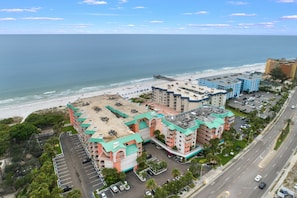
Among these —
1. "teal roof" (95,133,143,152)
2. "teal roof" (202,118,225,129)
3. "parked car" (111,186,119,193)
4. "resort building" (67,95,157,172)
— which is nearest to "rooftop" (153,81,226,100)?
"teal roof" (202,118,225,129)

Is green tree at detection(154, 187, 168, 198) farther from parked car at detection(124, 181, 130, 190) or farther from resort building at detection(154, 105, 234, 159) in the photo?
resort building at detection(154, 105, 234, 159)

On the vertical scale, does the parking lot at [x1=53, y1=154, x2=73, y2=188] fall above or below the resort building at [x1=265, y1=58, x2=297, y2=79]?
below

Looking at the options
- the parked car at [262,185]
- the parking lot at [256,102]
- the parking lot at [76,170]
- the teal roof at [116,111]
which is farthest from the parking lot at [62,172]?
the parking lot at [256,102]

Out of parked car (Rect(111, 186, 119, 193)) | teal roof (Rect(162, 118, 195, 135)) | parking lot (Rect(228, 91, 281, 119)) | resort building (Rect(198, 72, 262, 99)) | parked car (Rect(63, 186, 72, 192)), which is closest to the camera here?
parked car (Rect(111, 186, 119, 193))

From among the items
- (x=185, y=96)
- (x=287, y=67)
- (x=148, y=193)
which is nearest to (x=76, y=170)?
(x=148, y=193)

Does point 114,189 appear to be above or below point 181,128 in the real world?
below

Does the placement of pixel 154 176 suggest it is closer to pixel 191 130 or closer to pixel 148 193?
pixel 148 193

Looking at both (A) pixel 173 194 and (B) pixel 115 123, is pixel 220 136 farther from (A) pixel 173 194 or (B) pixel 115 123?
(B) pixel 115 123

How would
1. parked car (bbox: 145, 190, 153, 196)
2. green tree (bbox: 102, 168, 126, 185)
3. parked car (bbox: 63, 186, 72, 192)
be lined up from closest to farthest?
parked car (bbox: 145, 190, 153, 196)
parked car (bbox: 63, 186, 72, 192)
green tree (bbox: 102, 168, 126, 185)
